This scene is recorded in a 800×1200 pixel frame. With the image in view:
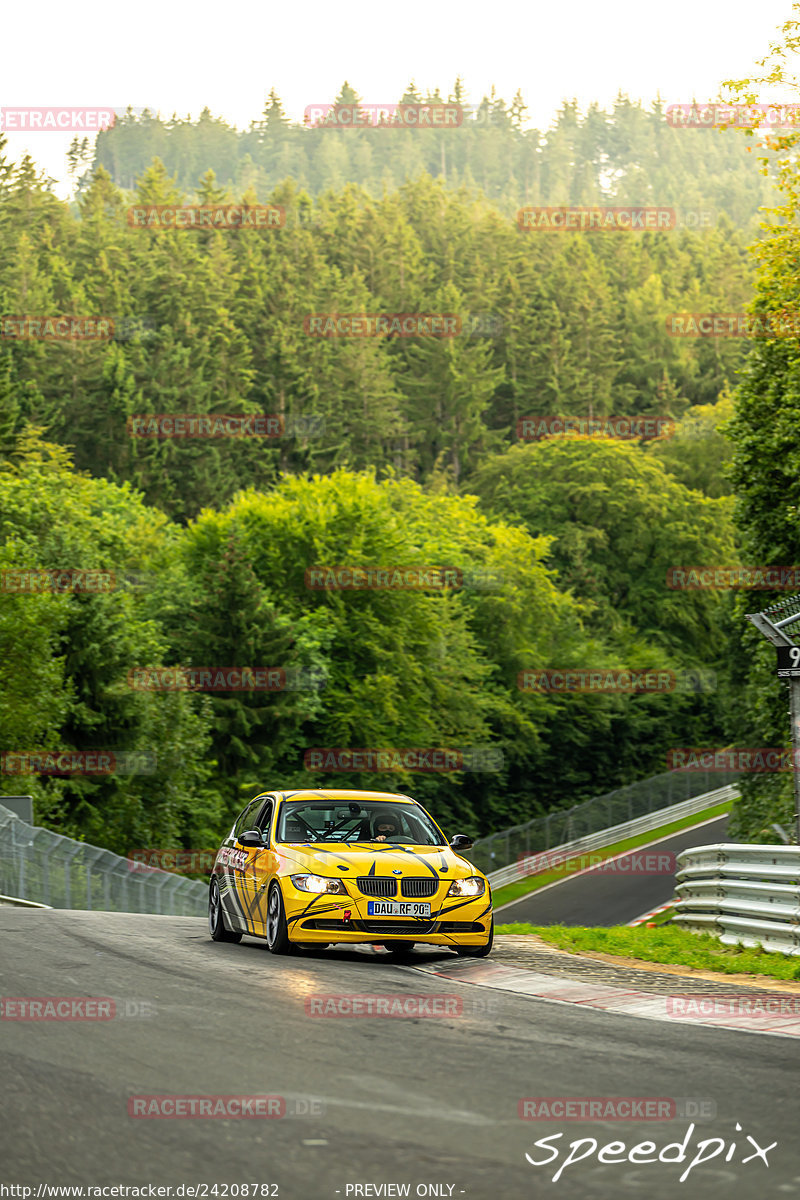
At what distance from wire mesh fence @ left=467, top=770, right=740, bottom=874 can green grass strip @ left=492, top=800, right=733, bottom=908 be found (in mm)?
994

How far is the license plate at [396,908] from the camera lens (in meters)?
13.0

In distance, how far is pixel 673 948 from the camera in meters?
15.5

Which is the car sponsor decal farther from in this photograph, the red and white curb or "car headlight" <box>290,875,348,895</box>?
the red and white curb

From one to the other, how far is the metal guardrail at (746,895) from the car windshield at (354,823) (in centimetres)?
348

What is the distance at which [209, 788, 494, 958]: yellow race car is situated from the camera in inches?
512

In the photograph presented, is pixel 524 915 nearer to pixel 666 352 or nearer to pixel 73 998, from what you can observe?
pixel 73 998

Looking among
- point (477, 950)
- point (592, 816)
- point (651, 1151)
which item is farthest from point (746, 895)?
point (592, 816)

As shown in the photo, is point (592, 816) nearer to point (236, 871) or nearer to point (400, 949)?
point (236, 871)

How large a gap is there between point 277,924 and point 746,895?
551 centimetres

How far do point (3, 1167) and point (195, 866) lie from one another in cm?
4758

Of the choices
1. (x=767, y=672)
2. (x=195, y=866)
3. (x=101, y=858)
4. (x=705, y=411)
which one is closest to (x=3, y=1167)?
(x=101, y=858)

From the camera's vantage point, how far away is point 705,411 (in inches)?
3971

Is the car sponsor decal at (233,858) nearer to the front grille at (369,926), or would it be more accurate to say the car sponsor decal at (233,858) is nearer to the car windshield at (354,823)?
the car windshield at (354,823)

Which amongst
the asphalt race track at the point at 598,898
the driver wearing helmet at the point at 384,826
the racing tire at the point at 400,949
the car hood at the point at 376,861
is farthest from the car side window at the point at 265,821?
the asphalt race track at the point at 598,898
